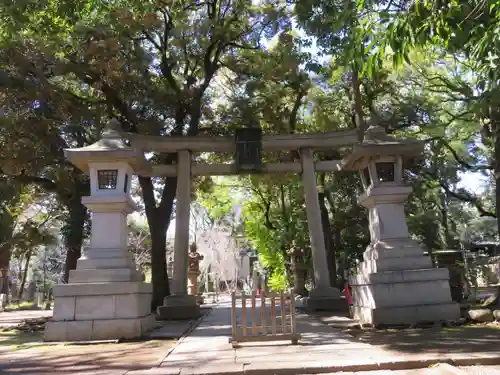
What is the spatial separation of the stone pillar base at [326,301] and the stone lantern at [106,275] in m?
4.96

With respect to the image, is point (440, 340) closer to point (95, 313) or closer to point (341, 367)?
point (341, 367)

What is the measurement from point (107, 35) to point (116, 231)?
5559 mm


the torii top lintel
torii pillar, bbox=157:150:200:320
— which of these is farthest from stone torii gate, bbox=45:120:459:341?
torii pillar, bbox=157:150:200:320

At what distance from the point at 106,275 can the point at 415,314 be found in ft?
19.2

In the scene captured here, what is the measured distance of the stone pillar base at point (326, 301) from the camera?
39.8ft

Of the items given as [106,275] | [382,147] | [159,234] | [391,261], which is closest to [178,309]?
[159,234]

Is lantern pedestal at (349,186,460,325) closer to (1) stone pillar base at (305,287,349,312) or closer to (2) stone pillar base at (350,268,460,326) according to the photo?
(2) stone pillar base at (350,268,460,326)

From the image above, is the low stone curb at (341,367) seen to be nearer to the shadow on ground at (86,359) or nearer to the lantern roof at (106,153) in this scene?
the shadow on ground at (86,359)

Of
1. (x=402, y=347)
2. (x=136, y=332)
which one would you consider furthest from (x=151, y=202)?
(x=402, y=347)

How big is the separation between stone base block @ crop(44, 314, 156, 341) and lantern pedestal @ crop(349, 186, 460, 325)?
452cm

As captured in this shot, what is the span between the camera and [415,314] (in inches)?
312

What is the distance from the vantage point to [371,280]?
8055mm

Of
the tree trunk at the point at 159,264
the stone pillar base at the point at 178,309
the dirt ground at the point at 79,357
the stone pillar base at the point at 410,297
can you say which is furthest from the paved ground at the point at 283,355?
the tree trunk at the point at 159,264

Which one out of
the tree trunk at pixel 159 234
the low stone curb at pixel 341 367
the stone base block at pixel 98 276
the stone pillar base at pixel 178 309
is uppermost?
the tree trunk at pixel 159 234
